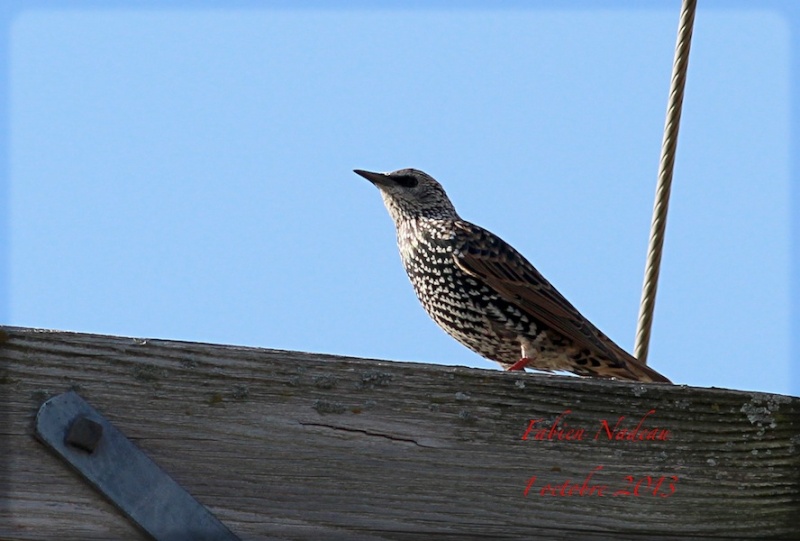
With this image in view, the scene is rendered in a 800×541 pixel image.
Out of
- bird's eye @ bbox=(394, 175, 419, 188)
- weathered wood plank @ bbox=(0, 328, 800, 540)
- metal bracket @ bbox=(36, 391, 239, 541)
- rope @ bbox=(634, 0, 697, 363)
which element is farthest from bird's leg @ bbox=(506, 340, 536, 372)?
metal bracket @ bbox=(36, 391, 239, 541)

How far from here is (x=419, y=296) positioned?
15.9 ft

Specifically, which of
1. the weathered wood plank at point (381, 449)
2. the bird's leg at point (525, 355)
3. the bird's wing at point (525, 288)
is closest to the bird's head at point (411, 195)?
the bird's wing at point (525, 288)

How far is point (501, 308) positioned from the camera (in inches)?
179

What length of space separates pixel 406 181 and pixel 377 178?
0.16 meters

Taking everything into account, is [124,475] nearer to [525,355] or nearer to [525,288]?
[525,355]

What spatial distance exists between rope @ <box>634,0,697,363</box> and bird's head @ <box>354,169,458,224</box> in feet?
6.16

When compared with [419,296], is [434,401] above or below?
below

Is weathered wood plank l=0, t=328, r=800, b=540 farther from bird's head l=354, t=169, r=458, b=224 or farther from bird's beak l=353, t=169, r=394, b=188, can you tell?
bird's beak l=353, t=169, r=394, b=188

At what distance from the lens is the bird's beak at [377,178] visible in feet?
18.7

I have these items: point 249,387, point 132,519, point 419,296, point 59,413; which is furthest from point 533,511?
point 419,296

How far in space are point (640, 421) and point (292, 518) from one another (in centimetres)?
67

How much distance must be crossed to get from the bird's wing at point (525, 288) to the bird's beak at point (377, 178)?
0.80 m

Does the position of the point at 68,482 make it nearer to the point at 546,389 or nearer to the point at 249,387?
the point at 249,387
